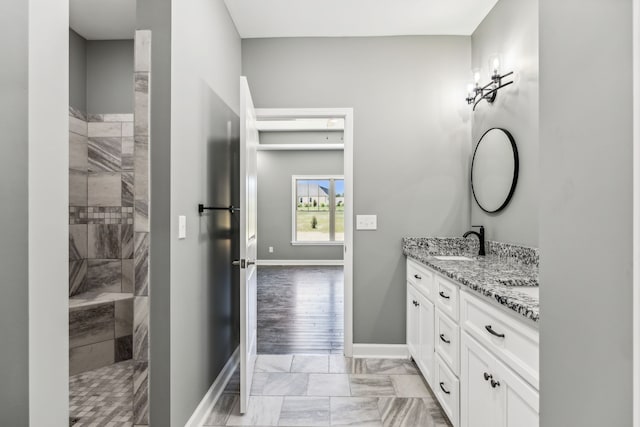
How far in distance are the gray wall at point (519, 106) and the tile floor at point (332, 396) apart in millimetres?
1259

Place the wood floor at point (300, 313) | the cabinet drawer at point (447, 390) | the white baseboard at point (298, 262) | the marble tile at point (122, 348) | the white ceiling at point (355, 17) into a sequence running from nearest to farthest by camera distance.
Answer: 1. the cabinet drawer at point (447, 390)
2. the white ceiling at point (355, 17)
3. the marble tile at point (122, 348)
4. the wood floor at point (300, 313)
5. the white baseboard at point (298, 262)

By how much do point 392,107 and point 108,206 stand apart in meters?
2.69

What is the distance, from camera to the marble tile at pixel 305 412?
6.73 ft

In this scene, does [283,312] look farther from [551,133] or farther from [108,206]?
[551,133]

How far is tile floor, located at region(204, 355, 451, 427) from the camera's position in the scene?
2.07 metres

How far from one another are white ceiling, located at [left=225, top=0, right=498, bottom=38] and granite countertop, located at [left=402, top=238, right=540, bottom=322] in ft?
5.89

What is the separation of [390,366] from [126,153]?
9.65ft

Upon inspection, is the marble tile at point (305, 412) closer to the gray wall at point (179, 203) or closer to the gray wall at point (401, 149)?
the gray wall at point (179, 203)

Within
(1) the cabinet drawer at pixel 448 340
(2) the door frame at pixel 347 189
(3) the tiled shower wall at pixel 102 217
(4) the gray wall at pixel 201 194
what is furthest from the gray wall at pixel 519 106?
(3) the tiled shower wall at pixel 102 217

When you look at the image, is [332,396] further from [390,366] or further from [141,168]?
[141,168]

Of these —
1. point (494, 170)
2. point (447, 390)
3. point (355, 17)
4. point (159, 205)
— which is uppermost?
point (355, 17)

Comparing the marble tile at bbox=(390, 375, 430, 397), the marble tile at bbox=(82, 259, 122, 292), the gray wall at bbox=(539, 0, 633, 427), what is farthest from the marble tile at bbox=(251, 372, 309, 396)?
the gray wall at bbox=(539, 0, 633, 427)

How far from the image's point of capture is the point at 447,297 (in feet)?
6.55

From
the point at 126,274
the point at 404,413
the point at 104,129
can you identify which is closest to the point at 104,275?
the point at 126,274
